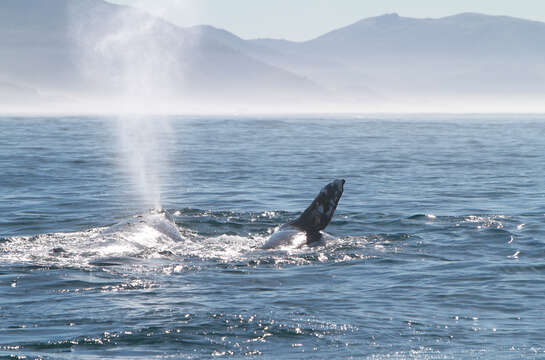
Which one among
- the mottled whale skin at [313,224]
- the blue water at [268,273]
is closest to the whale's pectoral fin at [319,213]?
the mottled whale skin at [313,224]

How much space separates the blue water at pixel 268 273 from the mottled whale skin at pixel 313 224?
56 cm

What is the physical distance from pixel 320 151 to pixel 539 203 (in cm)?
2505

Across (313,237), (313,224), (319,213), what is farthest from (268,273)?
(319,213)

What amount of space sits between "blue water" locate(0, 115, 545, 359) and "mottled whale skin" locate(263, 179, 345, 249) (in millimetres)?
557

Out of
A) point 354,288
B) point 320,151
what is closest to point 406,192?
point 354,288

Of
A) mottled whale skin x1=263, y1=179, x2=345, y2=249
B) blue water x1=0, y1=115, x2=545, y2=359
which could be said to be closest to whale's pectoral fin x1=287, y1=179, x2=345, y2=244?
mottled whale skin x1=263, y1=179, x2=345, y2=249

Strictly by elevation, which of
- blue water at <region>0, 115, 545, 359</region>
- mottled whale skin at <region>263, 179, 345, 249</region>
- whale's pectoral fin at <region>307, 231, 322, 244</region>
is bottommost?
blue water at <region>0, 115, 545, 359</region>

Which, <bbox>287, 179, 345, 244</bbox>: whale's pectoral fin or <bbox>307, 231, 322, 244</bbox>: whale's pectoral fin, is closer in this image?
<bbox>307, 231, 322, 244</bbox>: whale's pectoral fin

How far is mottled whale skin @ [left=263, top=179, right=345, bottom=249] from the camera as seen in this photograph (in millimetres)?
18933

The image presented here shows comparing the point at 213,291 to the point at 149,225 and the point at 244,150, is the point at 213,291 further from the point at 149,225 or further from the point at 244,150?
the point at 244,150

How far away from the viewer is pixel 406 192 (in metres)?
29.6

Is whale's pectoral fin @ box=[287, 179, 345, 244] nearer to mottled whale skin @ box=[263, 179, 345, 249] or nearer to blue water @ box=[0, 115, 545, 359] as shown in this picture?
mottled whale skin @ box=[263, 179, 345, 249]

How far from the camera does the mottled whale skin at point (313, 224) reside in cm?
A: 1893

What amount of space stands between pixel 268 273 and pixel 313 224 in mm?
4122
